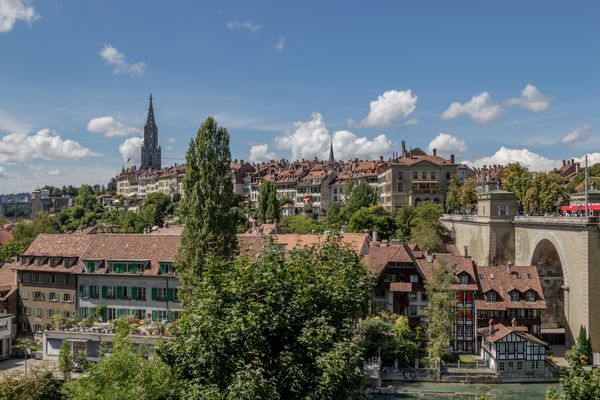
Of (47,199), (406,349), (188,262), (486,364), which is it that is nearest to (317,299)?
(188,262)

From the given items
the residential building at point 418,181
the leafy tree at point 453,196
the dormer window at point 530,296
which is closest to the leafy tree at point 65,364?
the dormer window at point 530,296

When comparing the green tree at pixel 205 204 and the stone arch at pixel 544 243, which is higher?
the green tree at pixel 205 204

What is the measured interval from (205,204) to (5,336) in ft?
60.7

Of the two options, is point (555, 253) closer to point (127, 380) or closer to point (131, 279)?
point (131, 279)

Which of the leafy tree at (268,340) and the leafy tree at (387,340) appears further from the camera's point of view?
the leafy tree at (387,340)

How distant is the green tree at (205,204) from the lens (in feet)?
117

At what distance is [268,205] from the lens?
3583 inches

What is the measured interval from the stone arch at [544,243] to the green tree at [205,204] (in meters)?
26.8

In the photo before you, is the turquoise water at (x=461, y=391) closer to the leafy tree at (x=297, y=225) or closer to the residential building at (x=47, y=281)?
the residential building at (x=47, y=281)

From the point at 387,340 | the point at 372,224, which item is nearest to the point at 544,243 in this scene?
the point at 387,340

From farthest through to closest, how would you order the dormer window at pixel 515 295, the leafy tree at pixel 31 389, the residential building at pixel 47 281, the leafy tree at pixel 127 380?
1. the dormer window at pixel 515 295
2. the residential building at pixel 47 281
3. the leafy tree at pixel 31 389
4. the leafy tree at pixel 127 380

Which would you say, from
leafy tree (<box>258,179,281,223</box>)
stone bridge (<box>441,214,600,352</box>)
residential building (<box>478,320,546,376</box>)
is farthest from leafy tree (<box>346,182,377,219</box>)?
residential building (<box>478,320,546,376</box>)

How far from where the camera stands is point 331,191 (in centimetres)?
10700

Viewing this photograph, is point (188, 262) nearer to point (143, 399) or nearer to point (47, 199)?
point (143, 399)
